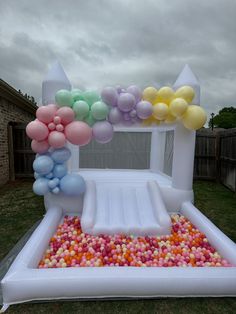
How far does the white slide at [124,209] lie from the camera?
351 cm

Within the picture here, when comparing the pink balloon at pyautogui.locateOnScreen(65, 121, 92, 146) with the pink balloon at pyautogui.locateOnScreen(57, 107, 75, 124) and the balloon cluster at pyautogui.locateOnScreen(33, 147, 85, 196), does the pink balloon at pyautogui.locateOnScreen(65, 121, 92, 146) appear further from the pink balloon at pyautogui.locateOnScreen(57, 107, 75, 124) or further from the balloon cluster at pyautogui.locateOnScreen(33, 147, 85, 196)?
the balloon cluster at pyautogui.locateOnScreen(33, 147, 85, 196)

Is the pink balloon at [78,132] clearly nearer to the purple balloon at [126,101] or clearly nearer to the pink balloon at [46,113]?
the pink balloon at [46,113]

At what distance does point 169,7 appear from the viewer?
4938 mm

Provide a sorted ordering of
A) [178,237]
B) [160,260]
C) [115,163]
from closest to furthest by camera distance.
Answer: [160,260], [178,237], [115,163]

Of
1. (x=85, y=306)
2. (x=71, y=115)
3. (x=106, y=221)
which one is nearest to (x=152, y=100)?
(x=71, y=115)

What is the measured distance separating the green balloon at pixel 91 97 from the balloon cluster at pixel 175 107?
78 centimetres

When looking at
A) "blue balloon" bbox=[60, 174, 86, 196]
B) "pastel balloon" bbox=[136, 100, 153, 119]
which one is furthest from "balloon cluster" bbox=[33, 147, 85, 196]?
"pastel balloon" bbox=[136, 100, 153, 119]

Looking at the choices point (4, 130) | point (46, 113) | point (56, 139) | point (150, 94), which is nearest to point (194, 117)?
point (150, 94)

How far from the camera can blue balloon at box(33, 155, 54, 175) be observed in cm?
369

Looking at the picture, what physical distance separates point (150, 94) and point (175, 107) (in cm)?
47

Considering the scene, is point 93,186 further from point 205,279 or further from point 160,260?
point 205,279

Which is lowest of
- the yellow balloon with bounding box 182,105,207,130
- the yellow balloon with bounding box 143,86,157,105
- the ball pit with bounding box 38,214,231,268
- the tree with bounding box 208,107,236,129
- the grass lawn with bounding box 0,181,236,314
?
the grass lawn with bounding box 0,181,236,314

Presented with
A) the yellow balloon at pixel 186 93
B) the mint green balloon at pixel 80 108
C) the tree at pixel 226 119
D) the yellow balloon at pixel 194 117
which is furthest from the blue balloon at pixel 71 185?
the tree at pixel 226 119

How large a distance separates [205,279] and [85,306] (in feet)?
3.79
